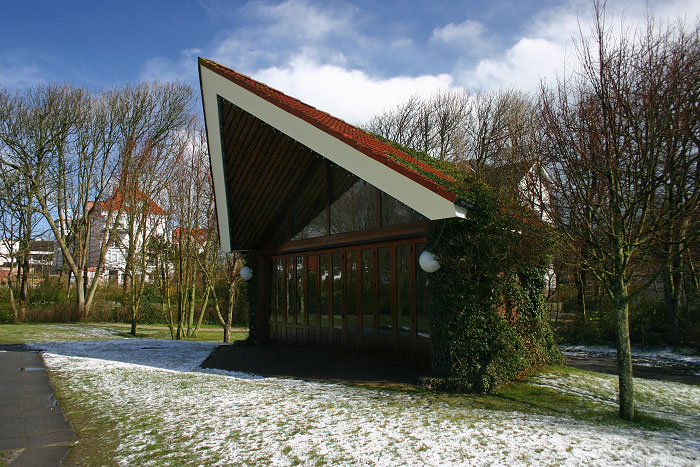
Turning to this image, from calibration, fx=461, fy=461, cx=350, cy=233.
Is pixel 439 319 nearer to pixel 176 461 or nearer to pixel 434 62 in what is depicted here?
pixel 176 461

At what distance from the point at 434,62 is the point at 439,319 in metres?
5.40

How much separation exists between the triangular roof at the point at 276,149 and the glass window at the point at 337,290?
6.54 ft

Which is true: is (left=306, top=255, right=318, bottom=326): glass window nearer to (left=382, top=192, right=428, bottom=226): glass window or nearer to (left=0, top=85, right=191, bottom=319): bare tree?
(left=382, top=192, right=428, bottom=226): glass window

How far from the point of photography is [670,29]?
5.16 meters

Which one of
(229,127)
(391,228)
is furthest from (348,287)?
(229,127)

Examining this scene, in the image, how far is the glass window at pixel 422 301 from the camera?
7.42m

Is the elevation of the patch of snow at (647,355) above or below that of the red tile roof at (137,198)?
below

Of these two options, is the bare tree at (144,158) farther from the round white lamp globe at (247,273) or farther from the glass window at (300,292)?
the glass window at (300,292)

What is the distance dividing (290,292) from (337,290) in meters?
1.92

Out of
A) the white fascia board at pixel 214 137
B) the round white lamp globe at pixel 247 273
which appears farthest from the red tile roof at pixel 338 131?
the round white lamp globe at pixel 247 273

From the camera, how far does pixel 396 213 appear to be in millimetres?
7906

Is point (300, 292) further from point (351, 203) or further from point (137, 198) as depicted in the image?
point (137, 198)

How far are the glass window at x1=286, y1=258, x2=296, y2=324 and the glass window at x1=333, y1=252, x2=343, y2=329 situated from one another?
1.64 meters

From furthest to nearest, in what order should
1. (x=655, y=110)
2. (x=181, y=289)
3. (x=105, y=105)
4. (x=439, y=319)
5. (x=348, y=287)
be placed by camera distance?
(x=105, y=105) < (x=181, y=289) < (x=348, y=287) < (x=439, y=319) < (x=655, y=110)
